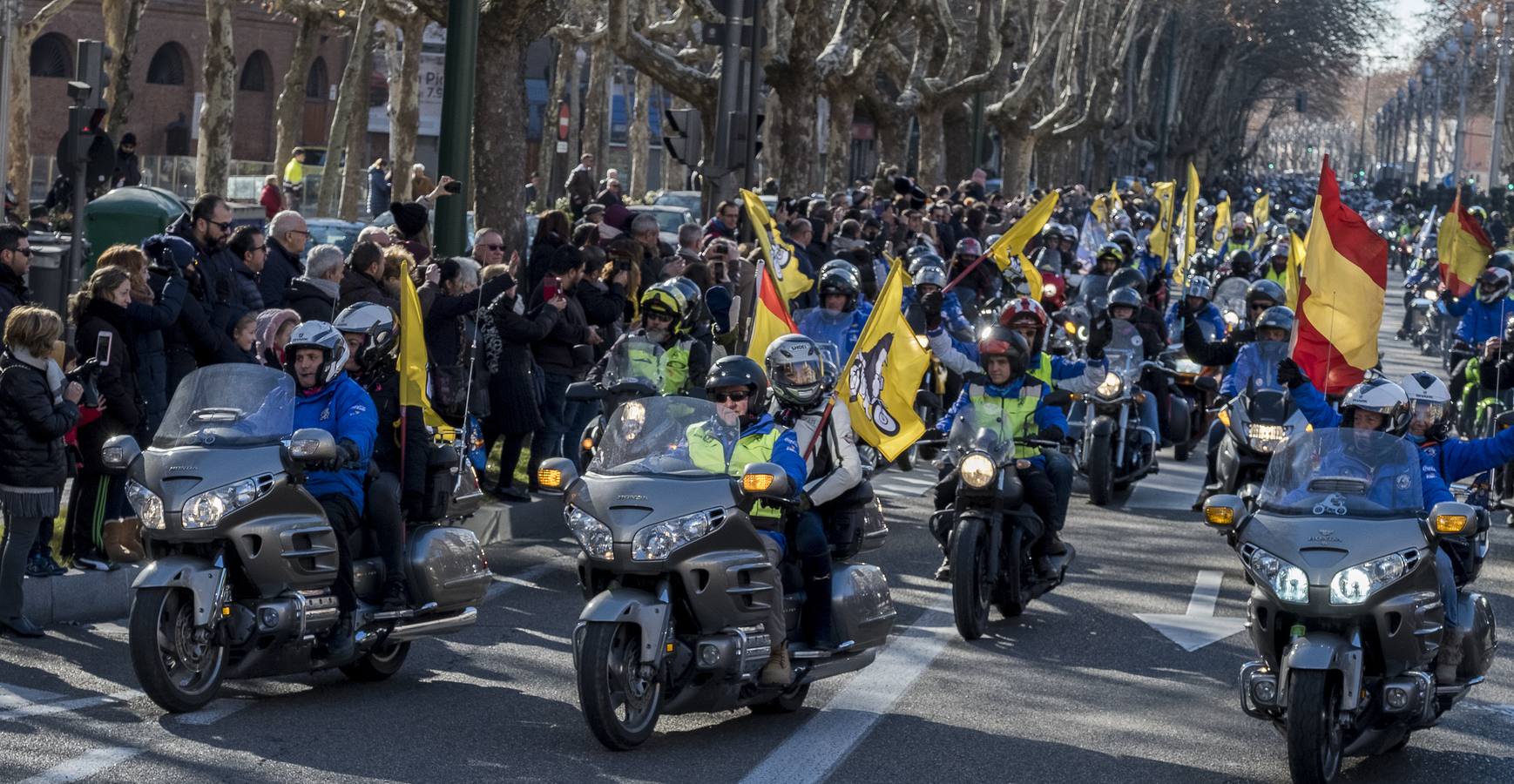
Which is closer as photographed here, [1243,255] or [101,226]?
[101,226]

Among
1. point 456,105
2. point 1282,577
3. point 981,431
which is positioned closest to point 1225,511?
point 1282,577

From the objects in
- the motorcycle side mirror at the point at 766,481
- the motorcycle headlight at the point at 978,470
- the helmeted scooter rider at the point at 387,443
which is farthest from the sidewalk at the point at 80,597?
the motorcycle headlight at the point at 978,470

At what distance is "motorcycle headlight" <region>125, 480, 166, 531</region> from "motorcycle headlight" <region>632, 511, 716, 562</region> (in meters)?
Answer: 1.71

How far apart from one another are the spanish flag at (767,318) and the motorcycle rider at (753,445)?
216 cm

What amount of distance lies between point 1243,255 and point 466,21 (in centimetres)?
913

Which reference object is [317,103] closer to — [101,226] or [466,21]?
[101,226]

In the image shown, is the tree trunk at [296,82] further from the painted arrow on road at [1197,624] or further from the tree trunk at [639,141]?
the painted arrow on road at [1197,624]

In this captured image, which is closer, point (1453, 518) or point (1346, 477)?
point (1453, 518)

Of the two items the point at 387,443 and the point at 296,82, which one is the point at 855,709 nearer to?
the point at 387,443

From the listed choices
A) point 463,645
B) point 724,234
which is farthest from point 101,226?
point 463,645

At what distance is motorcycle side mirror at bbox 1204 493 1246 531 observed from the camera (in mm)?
7926

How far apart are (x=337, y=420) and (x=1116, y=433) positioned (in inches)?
329

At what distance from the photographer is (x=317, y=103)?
2704 inches

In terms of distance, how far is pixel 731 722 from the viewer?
8492 mm
